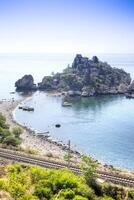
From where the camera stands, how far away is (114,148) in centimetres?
9650

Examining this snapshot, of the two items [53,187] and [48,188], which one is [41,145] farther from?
[48,188]

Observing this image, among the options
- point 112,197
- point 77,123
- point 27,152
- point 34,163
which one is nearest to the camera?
point 112,197

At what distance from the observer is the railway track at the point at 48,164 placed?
55031 millimetres

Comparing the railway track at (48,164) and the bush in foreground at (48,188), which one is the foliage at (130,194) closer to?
the bush in foreground at (48,188)

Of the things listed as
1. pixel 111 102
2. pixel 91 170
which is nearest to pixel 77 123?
pixel 111 102

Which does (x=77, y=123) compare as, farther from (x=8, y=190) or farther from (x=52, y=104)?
Answer: (x=8, y=190)

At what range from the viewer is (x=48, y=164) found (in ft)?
205

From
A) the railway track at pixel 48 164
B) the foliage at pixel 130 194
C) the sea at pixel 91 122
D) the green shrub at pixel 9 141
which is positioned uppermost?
the foliage at pixel 130 194

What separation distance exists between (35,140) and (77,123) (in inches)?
1095

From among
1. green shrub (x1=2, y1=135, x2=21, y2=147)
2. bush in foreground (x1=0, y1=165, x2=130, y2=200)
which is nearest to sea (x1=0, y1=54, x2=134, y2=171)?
green shrub (x1=2, y1=135, x2=21, y2=147)

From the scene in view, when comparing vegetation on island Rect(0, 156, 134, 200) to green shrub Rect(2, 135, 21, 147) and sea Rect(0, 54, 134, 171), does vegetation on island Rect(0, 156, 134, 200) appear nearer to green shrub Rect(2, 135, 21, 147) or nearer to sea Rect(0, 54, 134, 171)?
green shrub Rect(2, 135, 21, 147)

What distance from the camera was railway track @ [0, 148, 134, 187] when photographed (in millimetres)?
55031

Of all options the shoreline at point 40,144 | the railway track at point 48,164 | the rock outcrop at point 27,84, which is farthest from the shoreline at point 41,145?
the rock outcrop at point 27,84

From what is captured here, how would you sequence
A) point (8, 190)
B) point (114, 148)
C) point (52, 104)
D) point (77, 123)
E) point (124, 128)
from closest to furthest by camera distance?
point (8, 190), point (114, 148), point (124, 128), point (77, 123), point (52, 104)
